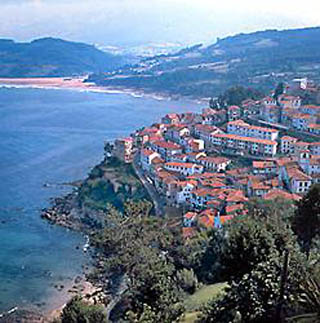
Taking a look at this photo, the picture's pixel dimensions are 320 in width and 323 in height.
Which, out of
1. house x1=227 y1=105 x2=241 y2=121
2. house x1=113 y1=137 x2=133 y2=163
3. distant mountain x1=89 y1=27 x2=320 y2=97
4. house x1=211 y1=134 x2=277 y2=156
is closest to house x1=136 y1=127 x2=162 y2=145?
house x1=113 y1=137 x2=133 y2=163

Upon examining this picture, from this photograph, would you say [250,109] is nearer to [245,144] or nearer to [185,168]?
[245,144]

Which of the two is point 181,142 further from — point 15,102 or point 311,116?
point 15,102

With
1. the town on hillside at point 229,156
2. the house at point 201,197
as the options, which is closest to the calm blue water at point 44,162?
the town on hillside at point 229,156

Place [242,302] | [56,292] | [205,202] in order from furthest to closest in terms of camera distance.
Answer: [205,202], [56,292], [242,302]

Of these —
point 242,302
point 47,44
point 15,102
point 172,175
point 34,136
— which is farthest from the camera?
point 47,44

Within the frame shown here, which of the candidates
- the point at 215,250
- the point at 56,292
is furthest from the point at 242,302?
the point at 56,292

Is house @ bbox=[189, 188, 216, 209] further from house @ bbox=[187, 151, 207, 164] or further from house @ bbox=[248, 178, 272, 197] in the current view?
house @ bbox=[187, 151, 207, 164]

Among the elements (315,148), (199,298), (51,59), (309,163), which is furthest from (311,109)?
(51,59)
